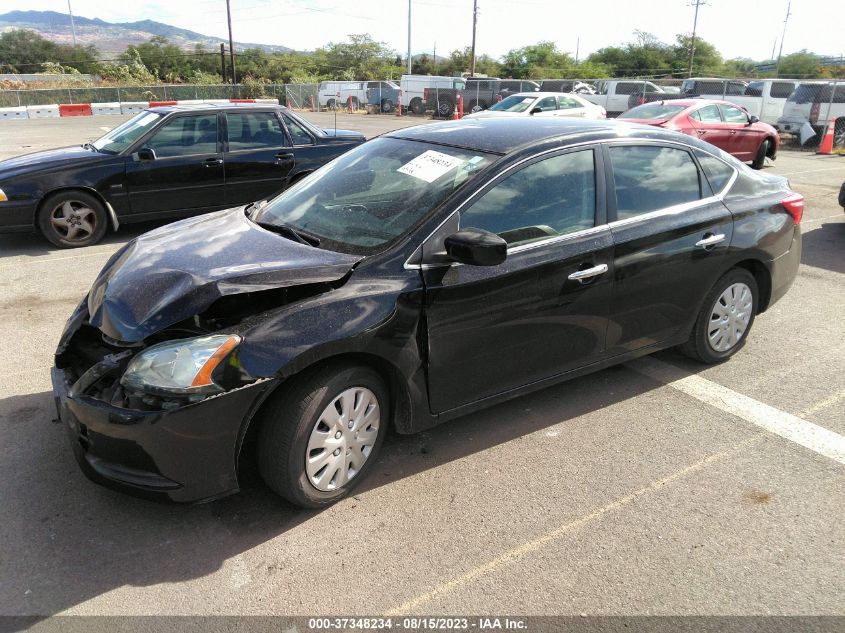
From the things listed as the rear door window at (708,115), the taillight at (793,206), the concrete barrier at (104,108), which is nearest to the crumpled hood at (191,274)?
the taillight at (793,206)

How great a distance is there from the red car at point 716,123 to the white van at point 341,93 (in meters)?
27.4

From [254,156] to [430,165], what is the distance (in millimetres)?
5356

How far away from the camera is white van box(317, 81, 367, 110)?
39.3m

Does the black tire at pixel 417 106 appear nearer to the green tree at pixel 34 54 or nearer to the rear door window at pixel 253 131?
the rear door window at pixel 253 131

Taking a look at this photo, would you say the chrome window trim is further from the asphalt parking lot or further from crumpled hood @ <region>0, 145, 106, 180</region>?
crumpled hood @ <region>0, 145, 106, 180</region>

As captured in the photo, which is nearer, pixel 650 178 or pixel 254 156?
pixel 650 178

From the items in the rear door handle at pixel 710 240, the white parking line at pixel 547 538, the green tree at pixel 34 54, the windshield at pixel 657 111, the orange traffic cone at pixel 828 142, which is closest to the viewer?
the white parking line at pixel 547 538

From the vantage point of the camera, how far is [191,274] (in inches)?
122

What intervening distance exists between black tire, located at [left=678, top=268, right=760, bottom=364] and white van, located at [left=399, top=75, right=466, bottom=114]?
2961 cm

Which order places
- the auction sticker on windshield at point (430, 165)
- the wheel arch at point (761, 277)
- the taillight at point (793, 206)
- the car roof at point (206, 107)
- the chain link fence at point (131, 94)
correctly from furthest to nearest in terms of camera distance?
the chain link fence at point (131, 94) → the car roof at point (206, 107) → the taillight at point (793, 206) → the wheel arch at point (761, 277) → the auction sticker on windshield at point (430, 165)

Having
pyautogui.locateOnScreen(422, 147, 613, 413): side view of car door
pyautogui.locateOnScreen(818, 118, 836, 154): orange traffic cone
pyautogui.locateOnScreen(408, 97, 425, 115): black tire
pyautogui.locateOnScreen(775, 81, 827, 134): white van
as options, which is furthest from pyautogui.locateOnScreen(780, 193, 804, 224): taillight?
pyautogui.locateOnScreen(408, 97, 425, 115): black tire

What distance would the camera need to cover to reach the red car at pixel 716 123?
43.4 feet

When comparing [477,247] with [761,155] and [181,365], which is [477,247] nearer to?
[181,365]

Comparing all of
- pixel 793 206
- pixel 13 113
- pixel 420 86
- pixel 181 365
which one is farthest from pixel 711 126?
pixel 13 113
